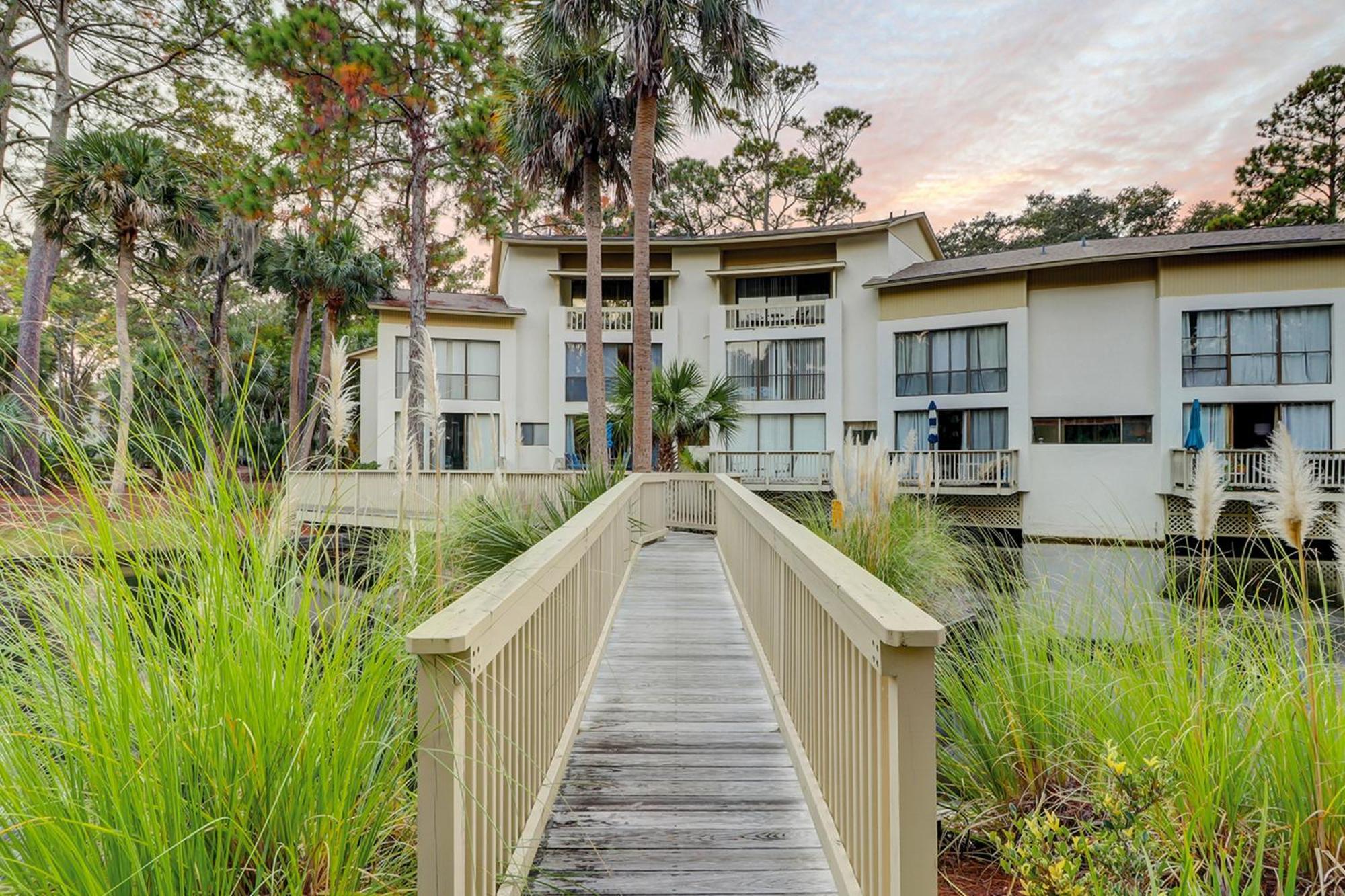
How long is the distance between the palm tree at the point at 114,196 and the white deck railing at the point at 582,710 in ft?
50.3

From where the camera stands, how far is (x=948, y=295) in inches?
797

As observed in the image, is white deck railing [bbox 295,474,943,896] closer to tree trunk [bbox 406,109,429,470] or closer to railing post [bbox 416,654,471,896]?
railing post [bbox 416,654,471,896]

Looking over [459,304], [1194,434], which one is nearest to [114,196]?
[459,304]

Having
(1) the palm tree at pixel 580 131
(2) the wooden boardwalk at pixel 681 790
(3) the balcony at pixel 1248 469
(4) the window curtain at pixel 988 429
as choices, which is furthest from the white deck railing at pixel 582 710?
(4) the window curtain at pixel 988 429

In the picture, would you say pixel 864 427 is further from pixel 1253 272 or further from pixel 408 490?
pixel 408 490

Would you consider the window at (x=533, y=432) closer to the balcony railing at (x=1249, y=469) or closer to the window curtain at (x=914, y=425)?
the window curtain at (x=914, y=425)

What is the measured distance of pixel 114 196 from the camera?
1416 centimetres

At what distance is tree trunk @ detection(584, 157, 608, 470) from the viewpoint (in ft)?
47.9

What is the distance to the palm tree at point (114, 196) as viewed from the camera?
1402 cm

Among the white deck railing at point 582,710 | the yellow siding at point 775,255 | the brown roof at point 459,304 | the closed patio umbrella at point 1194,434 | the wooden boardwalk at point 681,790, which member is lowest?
the wooden boardwalk at point 681,790

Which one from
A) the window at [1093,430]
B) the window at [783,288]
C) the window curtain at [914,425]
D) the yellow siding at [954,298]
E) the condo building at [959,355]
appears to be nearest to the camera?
the condo building at [959,355]

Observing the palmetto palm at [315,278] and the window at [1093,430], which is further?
the palmetto palm at [315,278]

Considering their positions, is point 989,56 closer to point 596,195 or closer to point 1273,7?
point 1273,7

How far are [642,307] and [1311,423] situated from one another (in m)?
17.5
